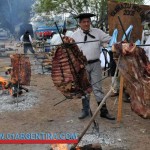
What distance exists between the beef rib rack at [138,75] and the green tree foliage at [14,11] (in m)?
13.3

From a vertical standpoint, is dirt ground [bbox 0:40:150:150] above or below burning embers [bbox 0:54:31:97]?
below

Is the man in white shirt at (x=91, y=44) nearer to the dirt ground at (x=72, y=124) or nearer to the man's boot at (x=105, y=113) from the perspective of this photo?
the man's boot at (x=105, y=113)

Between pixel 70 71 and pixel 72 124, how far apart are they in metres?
1.52

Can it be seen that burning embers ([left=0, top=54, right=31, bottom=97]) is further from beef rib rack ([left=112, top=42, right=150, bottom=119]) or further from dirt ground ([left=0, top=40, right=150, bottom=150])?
beef rib rack ([left=112, top=42, right=150, bottom=119])

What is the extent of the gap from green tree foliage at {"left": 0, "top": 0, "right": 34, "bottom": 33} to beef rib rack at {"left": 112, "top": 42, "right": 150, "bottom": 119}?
1329cm

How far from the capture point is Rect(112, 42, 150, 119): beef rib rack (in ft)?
14.4

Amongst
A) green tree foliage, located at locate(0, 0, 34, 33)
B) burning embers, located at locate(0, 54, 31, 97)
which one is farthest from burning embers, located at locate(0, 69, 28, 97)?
green tree foliage, located at locate(0, 0, 34, 33)

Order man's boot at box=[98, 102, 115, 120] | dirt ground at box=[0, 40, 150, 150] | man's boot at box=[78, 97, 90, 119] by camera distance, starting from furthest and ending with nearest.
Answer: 1. man's boot at box=[78, 97, 90, 119]
2. man's boot at box=[98, 102, 115, 120]
3. dirt ground at box=[0, 40, 150, 150]

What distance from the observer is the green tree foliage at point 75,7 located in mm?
21188

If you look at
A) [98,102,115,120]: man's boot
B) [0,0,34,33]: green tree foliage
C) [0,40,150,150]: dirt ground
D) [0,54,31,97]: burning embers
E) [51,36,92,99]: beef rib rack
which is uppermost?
[0,0,34,33]: green tree foliage

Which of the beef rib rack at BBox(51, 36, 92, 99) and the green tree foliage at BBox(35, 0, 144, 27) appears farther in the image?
the green tree foliage at BBox(35, 0, 144, 27)

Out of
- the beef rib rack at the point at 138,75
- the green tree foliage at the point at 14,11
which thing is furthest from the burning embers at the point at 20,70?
the green tree foliage at the point at 14,11

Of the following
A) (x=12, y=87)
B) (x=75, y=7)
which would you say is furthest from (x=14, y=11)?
(x=12, y=87)

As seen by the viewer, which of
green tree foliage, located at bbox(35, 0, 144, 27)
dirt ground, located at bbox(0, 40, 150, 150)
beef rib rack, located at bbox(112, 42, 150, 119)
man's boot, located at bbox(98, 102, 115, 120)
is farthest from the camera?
green tree foliage, located at bbox(35, 0, 144, 27)
